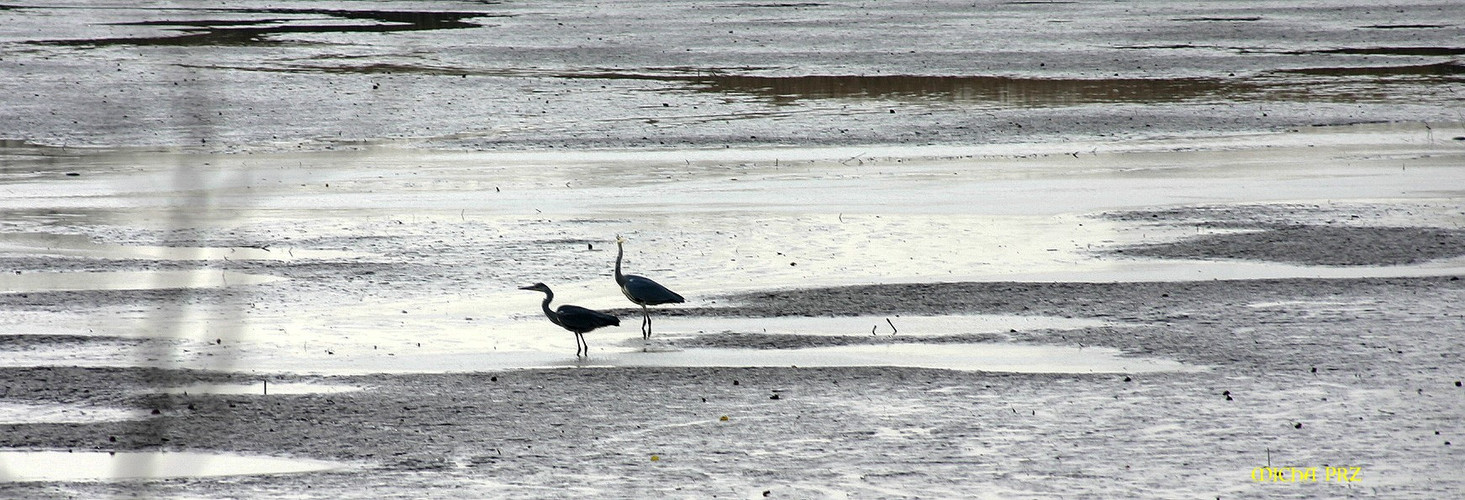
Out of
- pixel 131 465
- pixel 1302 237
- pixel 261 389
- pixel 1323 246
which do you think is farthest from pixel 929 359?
pixel 1302 237

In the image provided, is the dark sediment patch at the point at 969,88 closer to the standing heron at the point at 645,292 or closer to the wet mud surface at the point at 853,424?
the standing heron at the point at 645,292

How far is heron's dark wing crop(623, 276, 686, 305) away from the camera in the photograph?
31.0ft

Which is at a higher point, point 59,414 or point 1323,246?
point 59,414

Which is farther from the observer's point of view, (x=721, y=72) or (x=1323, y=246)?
(x=721, y=72)

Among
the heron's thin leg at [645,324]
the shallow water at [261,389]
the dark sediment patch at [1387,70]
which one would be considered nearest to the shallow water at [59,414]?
the shallow water at [261,389]

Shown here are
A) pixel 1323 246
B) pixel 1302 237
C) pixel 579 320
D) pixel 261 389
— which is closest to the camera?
pixel 261 389

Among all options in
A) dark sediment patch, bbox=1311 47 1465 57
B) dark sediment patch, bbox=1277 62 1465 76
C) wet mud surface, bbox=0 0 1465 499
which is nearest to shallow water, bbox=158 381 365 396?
wet mud surface, bbox=0 0 1465 499

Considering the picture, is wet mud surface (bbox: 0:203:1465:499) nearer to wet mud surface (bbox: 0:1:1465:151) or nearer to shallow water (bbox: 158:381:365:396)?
shallow water (bbox: 158:381:365:396)

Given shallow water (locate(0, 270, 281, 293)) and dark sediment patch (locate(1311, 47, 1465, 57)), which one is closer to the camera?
shallow water (locate(0, 270, 281, 293))

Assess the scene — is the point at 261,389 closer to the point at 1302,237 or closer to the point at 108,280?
the point at 108,280

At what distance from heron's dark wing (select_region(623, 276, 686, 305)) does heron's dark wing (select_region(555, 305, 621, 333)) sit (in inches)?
22.7

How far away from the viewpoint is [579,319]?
8.79 meters

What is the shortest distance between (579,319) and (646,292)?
740mm

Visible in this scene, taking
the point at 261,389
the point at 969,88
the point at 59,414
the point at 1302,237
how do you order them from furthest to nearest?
1. the point at 969,88
2. the point at 1302,237
3. the point at 261,389
4. the point at 59,414
